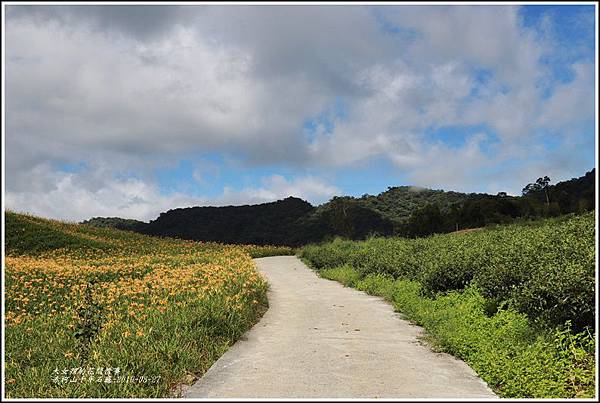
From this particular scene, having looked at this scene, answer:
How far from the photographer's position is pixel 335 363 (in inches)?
248

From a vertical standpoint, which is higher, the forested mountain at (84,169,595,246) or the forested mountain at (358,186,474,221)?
the forested mountain at (358,186,474,221)

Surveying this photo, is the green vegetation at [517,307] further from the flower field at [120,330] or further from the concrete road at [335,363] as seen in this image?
the flower field at [120,330]

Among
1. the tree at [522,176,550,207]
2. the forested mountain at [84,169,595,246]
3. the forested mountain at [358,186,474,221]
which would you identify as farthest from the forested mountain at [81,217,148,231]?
the tree at [522,176,550,207]

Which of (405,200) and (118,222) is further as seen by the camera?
(118,222)

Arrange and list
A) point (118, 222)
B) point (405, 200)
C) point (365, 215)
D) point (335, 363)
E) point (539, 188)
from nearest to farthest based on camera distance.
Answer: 1. point (335, 363)
2. point (539, 188)
3. point (365, 215)
4. point (405, 200)
5. point (118, 222)

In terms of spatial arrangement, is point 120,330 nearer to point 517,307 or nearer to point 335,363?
point 335,363

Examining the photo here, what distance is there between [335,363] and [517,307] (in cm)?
279

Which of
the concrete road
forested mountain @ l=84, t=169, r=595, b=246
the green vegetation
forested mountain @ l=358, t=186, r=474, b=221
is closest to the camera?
the concrete road

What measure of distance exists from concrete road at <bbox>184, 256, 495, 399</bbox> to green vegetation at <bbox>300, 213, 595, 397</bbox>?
1.10ft

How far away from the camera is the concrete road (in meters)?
5.31

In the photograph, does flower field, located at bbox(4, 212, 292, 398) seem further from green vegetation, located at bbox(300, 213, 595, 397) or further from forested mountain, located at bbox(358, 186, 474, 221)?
forested mountain, located at bbox(358, 186, 474, 221)

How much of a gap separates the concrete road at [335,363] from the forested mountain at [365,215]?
737 inches

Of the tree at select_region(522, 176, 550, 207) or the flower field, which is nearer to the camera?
the flower field

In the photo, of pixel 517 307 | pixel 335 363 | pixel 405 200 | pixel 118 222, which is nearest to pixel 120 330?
pixel 335 363
